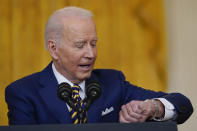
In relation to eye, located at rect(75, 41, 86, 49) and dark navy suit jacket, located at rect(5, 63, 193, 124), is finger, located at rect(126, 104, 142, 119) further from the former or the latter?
eye, located at rect(75, 41, 86, 49)

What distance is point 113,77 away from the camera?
2357 mm

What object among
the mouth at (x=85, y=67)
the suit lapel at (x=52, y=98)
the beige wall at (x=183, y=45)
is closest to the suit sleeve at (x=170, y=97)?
the mouth at (x=85, y=67)

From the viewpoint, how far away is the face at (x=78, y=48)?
2059 millimetres

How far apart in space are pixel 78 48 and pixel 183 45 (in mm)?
1597

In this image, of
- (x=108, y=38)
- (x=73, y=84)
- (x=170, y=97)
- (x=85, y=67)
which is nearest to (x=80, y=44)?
(x=85, y=67)

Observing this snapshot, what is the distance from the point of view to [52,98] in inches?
82.1

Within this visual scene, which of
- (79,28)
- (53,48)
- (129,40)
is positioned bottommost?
(129,40)

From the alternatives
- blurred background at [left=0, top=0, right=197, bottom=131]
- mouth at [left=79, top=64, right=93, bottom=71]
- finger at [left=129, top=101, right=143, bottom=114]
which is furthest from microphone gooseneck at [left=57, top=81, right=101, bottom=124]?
blurred background at [left=0, top=0, right=197, bottom=131]

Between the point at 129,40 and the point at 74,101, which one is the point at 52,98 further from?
the point at 129,40

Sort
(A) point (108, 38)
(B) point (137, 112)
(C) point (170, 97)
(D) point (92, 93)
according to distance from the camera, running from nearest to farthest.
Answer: (D) point (92, 93)
(B) point (137, 112)
(C) point (170, 97)
(A) point (108, 38)

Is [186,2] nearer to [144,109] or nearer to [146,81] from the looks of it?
[146,81]

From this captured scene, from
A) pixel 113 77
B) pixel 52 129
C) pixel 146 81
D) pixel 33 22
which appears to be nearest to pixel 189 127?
pixel 146 81

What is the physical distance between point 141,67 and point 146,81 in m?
0.13

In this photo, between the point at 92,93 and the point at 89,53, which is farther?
the point at 89,53
